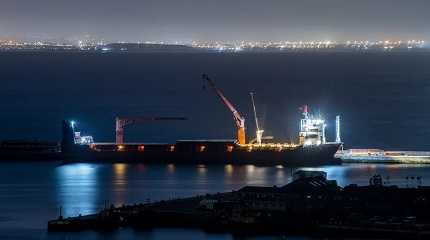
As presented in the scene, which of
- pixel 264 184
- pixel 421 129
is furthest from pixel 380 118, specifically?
pixel 264 184

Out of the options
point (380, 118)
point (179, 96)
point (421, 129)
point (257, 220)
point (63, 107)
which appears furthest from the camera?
point (179, 96)

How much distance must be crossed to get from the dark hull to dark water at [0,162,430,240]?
0.89 metres

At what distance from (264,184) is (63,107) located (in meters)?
30.8

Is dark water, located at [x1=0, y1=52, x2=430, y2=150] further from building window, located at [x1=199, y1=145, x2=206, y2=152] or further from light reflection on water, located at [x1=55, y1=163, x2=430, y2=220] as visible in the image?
light reflection on water, located at [x1=55, y1=163, x2=430, y2=220]

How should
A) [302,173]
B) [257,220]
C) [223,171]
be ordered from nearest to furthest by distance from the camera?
[257,220] < [302,173] < [223,171]

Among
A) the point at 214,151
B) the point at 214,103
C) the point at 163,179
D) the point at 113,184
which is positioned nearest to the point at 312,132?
the point at 214,151

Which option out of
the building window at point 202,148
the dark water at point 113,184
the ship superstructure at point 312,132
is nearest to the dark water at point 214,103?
the ship superstructure at point 312,132

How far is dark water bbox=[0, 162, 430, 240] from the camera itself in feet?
89.3

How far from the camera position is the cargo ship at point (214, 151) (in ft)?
136

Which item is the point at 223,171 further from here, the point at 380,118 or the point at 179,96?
the point at 179,96

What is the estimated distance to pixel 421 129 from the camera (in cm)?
5262

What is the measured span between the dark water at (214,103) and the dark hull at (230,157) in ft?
18.5

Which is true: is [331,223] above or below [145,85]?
below

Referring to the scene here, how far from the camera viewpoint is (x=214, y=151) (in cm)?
4216
